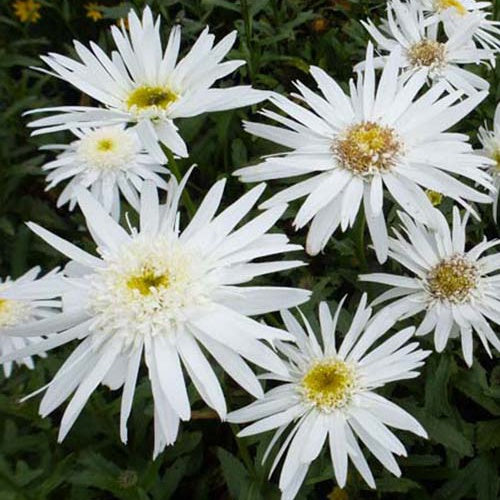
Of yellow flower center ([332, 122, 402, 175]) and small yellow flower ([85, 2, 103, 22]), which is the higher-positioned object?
small yellow flower ([85, 2, 103, 22])

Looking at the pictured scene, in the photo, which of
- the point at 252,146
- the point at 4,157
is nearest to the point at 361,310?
the point at 252,146

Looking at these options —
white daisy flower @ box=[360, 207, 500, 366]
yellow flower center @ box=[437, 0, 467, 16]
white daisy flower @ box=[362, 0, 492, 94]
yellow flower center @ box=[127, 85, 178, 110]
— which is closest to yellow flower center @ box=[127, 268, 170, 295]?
yellow flower center @ box=[127, 85, 178, 110]

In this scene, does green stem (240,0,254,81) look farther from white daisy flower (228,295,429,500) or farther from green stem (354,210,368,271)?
white daisy flower (228,295,429,500)

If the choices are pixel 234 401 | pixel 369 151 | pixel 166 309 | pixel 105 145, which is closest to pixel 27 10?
pixel 105 145

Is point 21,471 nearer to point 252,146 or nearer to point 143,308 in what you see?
point 143,308

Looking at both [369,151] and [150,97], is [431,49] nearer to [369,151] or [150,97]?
[369,151]

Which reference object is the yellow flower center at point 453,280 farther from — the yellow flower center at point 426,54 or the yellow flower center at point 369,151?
the yellow flower center at point 426,54
